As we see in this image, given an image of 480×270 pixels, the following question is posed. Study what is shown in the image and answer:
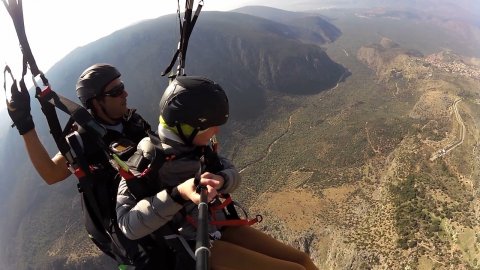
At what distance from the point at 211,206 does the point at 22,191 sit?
12526cm

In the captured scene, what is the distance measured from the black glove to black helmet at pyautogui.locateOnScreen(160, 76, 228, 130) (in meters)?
1.40

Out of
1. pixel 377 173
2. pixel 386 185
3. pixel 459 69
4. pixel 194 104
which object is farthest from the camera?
pixel 459 69

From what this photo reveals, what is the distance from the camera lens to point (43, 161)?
3768 mm

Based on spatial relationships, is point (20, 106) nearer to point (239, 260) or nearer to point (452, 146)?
point (239, 260)

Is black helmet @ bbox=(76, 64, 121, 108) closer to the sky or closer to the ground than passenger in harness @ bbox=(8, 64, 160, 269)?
closer to the sky

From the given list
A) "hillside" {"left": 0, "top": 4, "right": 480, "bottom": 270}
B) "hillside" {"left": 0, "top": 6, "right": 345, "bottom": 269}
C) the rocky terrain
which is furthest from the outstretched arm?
"hillside" {"left": 0, "top": 6, "right": 345, "bottom": 269}

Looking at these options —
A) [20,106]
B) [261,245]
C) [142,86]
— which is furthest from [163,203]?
[142,86]

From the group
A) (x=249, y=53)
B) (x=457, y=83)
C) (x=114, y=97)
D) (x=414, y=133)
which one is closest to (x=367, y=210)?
(x=414, y=133)

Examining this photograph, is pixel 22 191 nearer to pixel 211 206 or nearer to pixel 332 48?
pixel 211 206

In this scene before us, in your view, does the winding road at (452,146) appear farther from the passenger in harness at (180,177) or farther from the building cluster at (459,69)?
the building cluster at (459,69)

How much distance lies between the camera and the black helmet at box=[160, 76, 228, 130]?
2850 mm

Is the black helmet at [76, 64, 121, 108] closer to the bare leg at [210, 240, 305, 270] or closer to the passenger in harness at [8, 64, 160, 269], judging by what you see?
the passenger in harness at [8, 64, 160, 269]

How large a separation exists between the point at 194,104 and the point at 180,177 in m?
0.59

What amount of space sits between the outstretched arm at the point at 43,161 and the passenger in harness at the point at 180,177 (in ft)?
3.94
